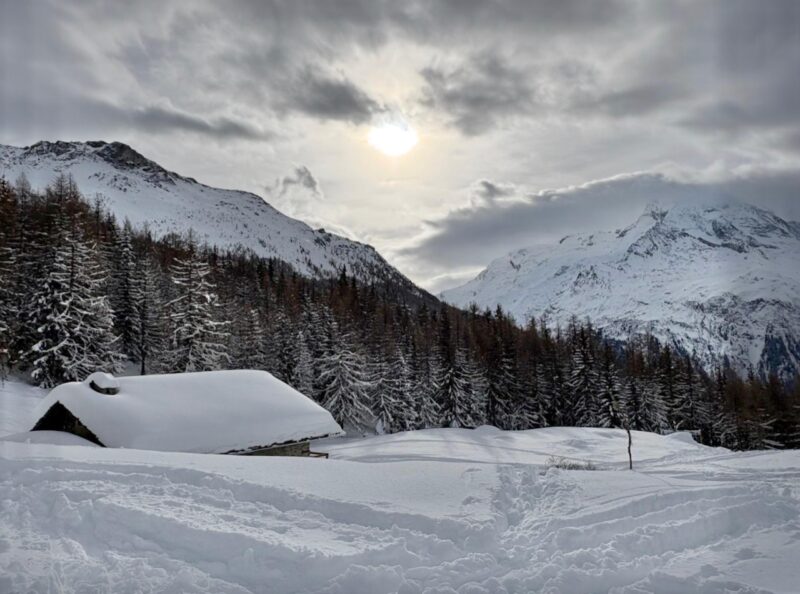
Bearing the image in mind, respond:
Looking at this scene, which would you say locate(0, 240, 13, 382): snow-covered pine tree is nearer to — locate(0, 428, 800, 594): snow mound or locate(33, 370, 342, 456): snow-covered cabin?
locate(33, 370, 342, 456): snow-covered cabin

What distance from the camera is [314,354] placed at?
2026 inches

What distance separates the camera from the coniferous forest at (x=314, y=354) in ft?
116

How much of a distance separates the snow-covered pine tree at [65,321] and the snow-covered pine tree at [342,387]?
19.1m

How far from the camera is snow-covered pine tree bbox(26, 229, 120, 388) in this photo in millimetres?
33938

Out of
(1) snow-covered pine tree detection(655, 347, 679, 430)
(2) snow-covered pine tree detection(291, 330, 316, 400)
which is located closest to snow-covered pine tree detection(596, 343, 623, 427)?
(1) snow-covered pine tree detection(655, 347, 679, 430)

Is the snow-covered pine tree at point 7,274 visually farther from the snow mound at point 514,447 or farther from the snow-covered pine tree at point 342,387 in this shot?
the snow-covered pine tree at point 342,387

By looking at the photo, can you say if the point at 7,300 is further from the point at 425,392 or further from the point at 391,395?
the point at 425,392

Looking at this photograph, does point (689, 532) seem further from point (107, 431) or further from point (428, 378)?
point (428, 378)

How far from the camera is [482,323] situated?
310 ft

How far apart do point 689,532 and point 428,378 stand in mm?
47393

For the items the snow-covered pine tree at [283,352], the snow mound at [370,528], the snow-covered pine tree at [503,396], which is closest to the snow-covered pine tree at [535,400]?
the snow-covered pine tree at [503,396]

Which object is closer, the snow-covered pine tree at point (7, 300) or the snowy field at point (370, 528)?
the snowy field at point (370, 528)

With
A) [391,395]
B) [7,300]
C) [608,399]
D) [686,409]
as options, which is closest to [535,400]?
[608,399]

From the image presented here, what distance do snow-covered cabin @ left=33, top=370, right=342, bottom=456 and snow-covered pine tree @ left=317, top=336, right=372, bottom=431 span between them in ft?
70.0
